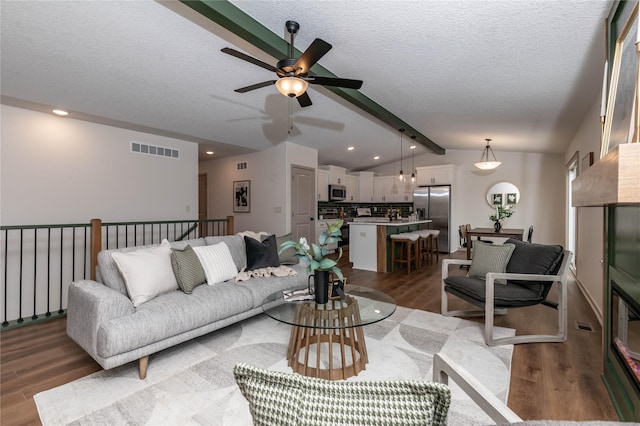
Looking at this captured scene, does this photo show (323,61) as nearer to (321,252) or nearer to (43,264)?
(321,252)

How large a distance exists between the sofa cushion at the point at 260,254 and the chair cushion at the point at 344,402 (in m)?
2.76

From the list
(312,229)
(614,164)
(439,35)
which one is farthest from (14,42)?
(312,229)

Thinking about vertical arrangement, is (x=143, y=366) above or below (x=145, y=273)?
below

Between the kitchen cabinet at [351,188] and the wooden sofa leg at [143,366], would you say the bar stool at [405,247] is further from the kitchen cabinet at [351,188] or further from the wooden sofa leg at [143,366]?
the wooden sofa leg at [143,366]

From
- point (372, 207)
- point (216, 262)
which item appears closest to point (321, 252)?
point (216, 262)

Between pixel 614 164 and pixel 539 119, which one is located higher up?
pixel 539 119

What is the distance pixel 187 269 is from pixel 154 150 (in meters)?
3.19

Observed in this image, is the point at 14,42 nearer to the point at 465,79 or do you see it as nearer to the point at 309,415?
the point at 309,415

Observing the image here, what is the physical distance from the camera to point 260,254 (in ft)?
11.2

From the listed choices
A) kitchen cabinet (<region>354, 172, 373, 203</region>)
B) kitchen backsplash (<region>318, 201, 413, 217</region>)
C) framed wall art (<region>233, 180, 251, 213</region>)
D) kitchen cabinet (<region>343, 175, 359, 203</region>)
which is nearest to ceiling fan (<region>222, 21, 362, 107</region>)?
framed wall art (<region>233, 180, 251, 213</region>)

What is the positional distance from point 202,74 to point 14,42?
1473 mm

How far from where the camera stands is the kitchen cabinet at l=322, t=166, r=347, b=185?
8.18 metres

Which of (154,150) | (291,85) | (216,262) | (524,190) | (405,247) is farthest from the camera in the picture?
(524,190)

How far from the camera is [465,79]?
3227 millimetres
